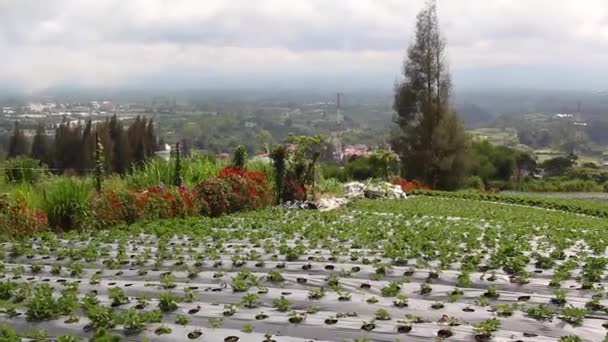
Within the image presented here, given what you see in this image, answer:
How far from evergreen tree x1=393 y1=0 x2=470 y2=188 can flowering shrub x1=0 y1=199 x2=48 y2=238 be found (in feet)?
75.9

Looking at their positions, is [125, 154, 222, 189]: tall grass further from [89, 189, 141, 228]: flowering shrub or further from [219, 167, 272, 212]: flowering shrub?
[89, 189, 141, 228]: flowering shrub

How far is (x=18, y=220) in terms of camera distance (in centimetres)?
945

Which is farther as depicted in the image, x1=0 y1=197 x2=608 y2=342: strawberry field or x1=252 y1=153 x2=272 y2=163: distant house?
x1=252 y1=153 x2=272 y2=163: distant house

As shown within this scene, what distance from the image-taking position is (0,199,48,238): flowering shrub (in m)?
9.30

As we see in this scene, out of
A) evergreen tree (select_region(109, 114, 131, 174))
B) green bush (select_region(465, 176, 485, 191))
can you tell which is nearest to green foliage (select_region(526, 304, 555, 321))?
evergreen tree (select_region(109, 114, 131, 174))

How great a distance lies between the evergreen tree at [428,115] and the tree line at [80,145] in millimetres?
13589

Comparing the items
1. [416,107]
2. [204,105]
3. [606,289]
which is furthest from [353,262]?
[204,105]

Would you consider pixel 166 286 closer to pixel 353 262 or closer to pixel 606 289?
pixel 353 262

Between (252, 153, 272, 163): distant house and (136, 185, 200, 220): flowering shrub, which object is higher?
(252, 153, 272, 163): distant house

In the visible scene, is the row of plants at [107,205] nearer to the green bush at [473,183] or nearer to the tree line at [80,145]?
the tree line at [80,145]

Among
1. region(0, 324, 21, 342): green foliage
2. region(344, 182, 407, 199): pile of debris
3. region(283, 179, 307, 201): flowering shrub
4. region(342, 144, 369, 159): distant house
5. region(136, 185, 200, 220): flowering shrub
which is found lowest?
region(342, 144, 369, 159): distant house

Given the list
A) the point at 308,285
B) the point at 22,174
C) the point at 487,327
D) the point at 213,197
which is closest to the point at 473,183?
the point at 213,197

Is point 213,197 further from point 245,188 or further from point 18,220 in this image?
point 18,220

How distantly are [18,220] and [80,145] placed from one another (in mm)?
19388
